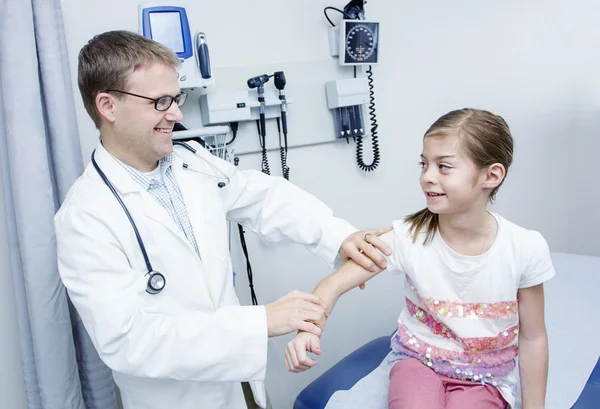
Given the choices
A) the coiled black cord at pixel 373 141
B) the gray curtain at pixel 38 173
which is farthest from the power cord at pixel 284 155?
the gray curtain at pixel 38 173

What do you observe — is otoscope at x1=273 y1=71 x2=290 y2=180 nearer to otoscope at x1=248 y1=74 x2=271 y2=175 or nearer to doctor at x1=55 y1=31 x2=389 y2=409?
otoscope at x1=248 y1=74 x2=271 y2=175

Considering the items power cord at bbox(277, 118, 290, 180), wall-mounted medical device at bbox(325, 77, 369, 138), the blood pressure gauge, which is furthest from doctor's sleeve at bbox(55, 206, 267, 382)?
the blood pressure gauge

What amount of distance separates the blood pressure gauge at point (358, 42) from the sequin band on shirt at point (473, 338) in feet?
3.39

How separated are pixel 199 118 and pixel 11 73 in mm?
598

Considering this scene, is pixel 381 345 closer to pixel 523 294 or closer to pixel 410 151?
Result: pixel 523 294

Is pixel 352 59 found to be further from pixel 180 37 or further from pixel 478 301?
pixel 478 301

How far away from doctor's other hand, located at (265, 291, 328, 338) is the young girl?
0.10 feet

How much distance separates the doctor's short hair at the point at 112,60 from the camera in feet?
3.77

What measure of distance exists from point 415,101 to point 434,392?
137cm

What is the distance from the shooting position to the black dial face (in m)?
1.89

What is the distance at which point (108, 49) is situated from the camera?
116 cm

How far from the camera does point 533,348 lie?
119cm

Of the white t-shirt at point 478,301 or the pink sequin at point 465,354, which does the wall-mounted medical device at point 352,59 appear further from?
the pink sequin at point 465,354

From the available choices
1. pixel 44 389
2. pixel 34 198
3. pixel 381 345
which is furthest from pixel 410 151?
pixel 44 389
